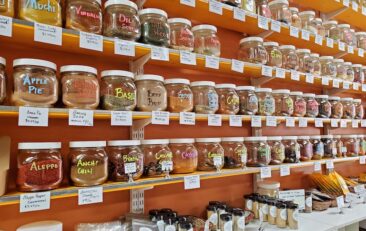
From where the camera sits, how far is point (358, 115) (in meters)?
2.57

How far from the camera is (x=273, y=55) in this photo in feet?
6.37

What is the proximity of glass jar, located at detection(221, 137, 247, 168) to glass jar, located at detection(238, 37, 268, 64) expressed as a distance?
0.54m

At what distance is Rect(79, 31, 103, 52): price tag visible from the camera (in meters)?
1.16

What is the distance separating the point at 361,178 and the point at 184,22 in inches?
93.4

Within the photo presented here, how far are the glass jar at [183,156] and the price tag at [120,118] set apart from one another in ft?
1.07

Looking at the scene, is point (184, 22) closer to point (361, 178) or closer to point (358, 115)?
point (358, 115)

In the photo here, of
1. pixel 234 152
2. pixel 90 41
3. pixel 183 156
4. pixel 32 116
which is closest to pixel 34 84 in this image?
pixel 32 116

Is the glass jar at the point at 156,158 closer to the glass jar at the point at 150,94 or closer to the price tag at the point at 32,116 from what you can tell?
the glass jar at the point at 150,94

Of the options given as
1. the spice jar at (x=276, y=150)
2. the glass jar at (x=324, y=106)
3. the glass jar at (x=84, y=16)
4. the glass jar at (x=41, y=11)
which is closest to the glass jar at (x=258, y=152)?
the spice jar at (x=276, y=150)

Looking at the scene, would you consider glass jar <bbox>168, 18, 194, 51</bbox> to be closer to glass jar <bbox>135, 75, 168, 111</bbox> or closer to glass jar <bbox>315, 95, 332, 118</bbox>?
glass jar <bbox>135, 75, 168, 111</bbox>

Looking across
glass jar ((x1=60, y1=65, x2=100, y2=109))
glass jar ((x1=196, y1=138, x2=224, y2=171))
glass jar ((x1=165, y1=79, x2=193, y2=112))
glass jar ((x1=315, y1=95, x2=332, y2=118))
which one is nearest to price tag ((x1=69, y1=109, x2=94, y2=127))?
glass jar ((x1=60, y1=65, x2=100, y2=109))

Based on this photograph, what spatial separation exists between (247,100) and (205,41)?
441 millimetres

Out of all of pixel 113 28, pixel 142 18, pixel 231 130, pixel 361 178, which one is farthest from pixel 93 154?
pixel 361 178

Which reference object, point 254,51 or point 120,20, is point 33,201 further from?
point 254,51
